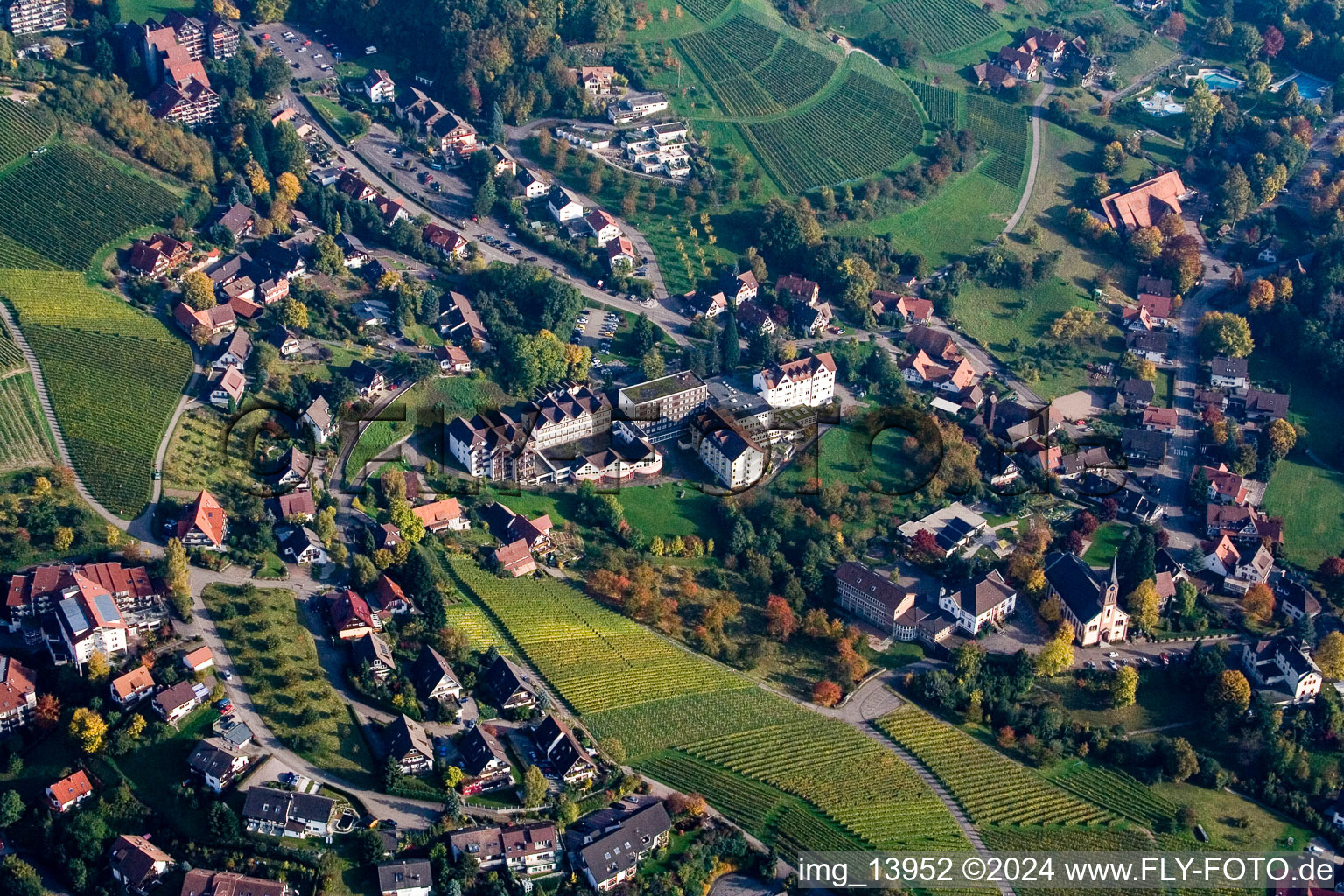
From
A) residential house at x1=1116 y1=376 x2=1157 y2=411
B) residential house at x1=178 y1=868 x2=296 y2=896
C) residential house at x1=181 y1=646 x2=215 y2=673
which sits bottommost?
residential house at x1=1116 y1=376 x2=1157 y2=411

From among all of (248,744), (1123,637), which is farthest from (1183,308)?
(248,744)

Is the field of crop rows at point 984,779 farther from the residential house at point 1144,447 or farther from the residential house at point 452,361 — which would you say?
the residential house at point 452,361

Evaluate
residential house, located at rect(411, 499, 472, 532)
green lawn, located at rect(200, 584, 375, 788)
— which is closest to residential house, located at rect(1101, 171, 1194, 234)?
residential house, located at rect(411, 499, 472, 532)

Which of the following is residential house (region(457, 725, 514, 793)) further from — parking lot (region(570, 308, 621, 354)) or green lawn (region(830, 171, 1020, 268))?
green lawn (region(830, 171, 1020, 268))

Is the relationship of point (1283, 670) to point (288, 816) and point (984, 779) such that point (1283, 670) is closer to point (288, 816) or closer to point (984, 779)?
point (984, 779)

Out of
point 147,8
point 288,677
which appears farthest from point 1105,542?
point 147,8

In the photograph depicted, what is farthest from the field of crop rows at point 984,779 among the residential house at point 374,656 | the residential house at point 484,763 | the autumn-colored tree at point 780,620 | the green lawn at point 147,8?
the green lawn at point 147,8
